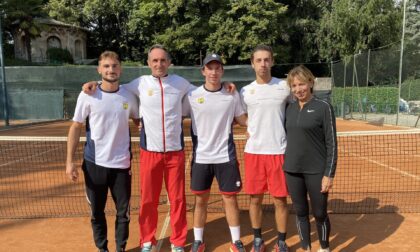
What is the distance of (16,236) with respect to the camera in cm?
475

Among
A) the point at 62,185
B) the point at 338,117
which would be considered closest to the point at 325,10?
the point at 338,117

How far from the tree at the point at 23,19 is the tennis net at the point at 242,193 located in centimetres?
3023

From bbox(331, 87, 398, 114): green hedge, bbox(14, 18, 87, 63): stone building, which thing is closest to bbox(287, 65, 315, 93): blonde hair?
bbox(331, 87, 398, 114): green hedge

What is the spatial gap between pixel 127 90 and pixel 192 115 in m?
0.70

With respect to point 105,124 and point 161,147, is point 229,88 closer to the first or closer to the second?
point 161,147

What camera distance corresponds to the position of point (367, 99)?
68.2 feet

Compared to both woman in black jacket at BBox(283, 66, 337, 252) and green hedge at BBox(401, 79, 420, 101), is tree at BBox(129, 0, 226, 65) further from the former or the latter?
woman in black jacket at BBox(283, 66, 337, 252)

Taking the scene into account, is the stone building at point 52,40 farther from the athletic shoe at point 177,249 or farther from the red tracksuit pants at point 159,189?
the athletic shoe at point 177,249

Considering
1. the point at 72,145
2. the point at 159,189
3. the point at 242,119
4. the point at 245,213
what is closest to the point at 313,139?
the point at 242,119

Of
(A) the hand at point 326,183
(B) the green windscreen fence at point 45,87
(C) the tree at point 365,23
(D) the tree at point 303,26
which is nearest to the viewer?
(A) the hand at point 326,183

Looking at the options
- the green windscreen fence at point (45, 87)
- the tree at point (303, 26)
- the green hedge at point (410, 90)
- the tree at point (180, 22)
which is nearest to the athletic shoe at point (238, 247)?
the green hedge at point (410, 90)

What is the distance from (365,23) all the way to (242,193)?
31250 mm

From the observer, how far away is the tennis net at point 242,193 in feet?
18.5

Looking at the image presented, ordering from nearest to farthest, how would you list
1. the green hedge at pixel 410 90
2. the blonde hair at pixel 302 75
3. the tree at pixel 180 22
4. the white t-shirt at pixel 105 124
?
the blonde hair at pixel 302 75 < the white t-shirt at pixel 105 124 < the green hedge at pixel 410 90 < the tree at pixel 180 22
